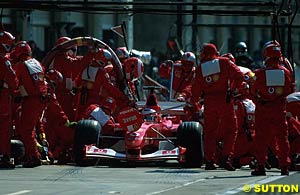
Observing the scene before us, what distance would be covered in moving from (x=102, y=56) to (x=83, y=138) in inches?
85.9

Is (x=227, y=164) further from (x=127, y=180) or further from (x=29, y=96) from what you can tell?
(x=29, y=96)

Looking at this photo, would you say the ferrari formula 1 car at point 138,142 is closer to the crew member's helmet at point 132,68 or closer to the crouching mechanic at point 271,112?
the crouching mechanic at point 271,112

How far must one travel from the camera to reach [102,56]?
2088 cm

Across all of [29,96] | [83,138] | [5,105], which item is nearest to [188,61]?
[83,138]

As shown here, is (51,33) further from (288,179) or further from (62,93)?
(288,179)

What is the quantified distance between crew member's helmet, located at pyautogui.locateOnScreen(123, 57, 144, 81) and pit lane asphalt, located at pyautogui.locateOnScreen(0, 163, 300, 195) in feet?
9.39

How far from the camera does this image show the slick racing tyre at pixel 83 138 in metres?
19.2

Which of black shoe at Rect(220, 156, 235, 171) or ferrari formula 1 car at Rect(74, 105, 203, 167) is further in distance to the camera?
ferrari formula 1 car at Rect(74, 105, 203, 167)

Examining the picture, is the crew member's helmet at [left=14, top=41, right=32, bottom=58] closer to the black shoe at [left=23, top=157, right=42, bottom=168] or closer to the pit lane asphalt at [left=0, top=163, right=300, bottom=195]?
the black shoe at [left=23, top=157, right=42, bottom=168]

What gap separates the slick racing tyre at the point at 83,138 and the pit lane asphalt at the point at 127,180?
0.20 metres

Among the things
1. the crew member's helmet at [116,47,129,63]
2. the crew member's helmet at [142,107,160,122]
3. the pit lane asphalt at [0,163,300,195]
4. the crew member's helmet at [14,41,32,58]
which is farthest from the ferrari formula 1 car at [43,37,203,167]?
the crew member's helmet at [116,47,129,63]

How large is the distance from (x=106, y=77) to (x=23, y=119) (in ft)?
7.35

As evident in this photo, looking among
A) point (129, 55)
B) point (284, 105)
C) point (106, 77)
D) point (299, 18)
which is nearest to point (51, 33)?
point (299, 18)

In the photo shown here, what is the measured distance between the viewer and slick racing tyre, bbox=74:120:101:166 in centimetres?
1916
